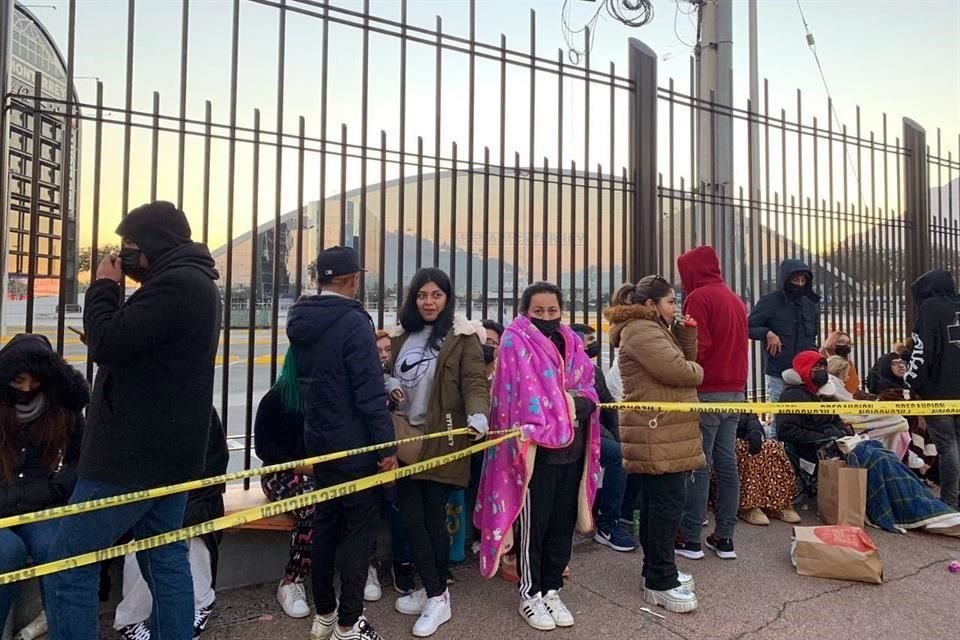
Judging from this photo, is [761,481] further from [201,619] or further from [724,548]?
[201,619]

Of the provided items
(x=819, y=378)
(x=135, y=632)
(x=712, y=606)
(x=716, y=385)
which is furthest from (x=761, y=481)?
(x=135, y=632)

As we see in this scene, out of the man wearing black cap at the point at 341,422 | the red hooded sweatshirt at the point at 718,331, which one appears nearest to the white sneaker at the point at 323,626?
the man wearing black cap at the point at 341,422

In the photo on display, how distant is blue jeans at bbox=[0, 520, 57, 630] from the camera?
8.07 ft

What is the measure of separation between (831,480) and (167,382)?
Result: 4.14m

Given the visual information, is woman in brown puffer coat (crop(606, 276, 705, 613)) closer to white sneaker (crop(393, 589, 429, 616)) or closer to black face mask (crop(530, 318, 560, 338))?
black face mask (crop(530, 318, 560, 338))

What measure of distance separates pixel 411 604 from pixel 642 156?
3757mm

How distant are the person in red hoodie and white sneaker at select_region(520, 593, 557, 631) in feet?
3.88

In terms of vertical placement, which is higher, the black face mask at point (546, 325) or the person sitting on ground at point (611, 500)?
the black face mask at point (546, 325)

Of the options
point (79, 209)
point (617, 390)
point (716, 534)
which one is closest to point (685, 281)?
point (617, 390)

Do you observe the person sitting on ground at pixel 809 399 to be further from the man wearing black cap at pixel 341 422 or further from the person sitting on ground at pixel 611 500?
the man wearing black cap at pixel 341 422

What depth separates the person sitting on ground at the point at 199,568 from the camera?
9.30ft

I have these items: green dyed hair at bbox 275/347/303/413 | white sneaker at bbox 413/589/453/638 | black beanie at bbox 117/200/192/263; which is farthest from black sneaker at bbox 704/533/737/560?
black beanie at bbox 117/200/192/263

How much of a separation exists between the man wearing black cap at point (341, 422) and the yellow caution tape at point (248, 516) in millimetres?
68

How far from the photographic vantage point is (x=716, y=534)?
3918 millimetres
